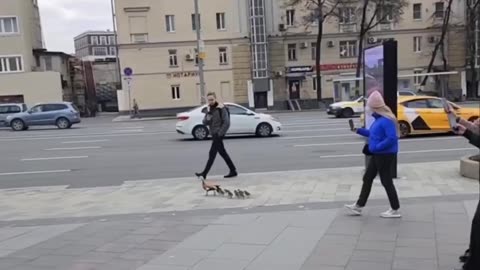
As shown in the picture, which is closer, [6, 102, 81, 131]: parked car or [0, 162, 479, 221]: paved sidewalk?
[0, 162, 479, 221]: paved sidewalk

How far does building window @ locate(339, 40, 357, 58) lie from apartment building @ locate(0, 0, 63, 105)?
2609 centimetres

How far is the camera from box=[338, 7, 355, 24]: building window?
1873 inches

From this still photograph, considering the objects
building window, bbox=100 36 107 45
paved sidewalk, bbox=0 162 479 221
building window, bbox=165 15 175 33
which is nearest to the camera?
paved sidewalk, bbox=0 162 479 221

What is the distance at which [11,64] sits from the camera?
44781 millimetres

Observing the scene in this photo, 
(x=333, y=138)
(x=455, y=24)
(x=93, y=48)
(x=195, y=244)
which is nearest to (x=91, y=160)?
(x=333, y=138)

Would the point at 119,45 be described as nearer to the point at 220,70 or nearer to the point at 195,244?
the point at 220,70

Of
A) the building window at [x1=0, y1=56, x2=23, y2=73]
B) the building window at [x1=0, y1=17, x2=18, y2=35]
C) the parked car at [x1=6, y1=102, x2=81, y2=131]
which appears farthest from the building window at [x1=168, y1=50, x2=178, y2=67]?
the parked car at [x1=6, y1=102, x2=81, y2=131]

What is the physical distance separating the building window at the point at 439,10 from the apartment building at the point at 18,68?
35526 mm

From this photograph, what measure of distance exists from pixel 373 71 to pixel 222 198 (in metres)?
3.83

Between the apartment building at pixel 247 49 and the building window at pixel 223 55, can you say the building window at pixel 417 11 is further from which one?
the building window at pixel 223 55

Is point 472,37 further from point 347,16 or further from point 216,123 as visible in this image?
point 216,123

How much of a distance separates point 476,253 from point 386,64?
5.73 metres

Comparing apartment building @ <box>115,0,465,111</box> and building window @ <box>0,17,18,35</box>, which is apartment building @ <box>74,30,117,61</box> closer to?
building window @ <box>0,17,18,35</box>

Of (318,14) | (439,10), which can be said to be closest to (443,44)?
(439,10)
